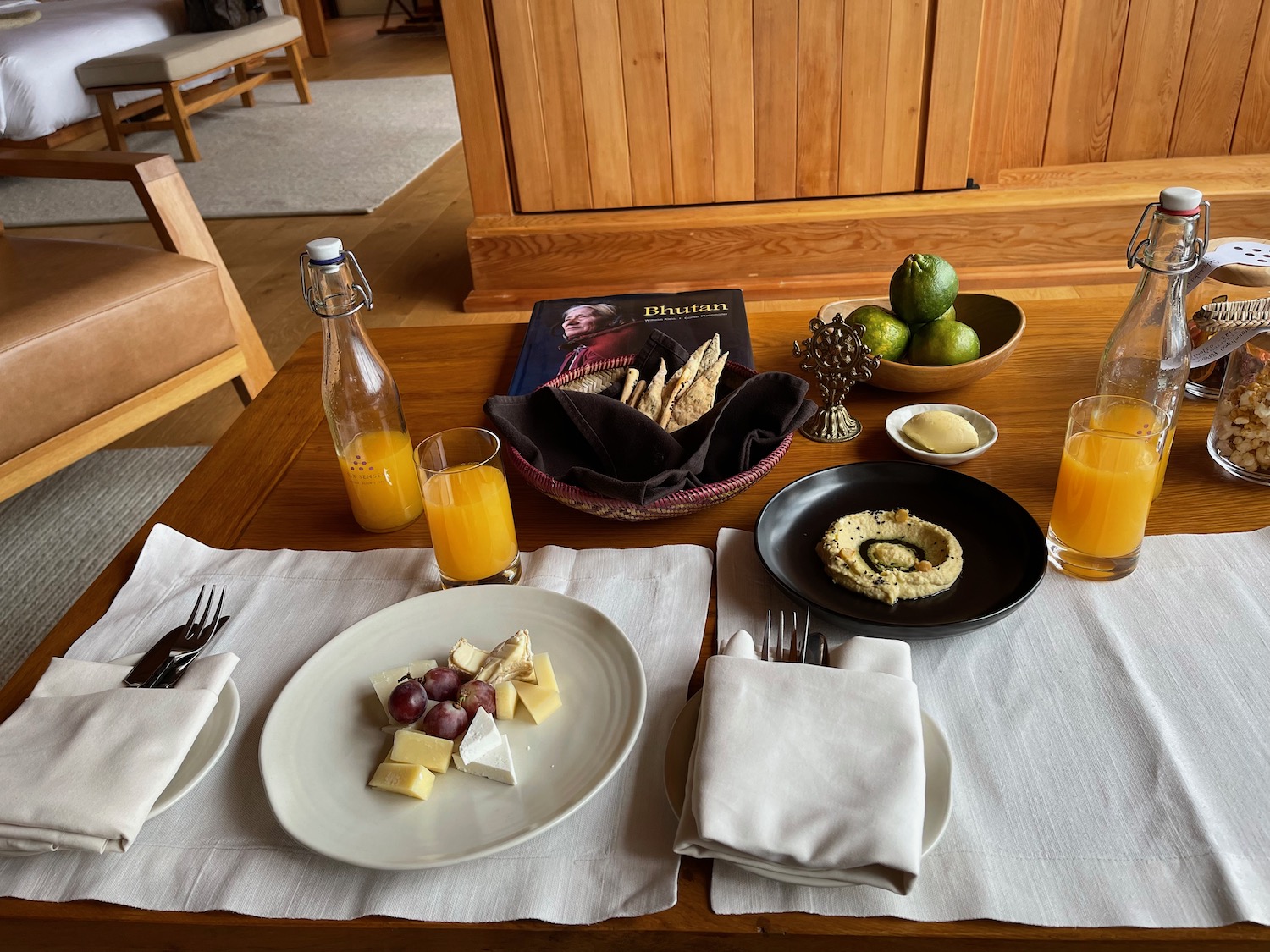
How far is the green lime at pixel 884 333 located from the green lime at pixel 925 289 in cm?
2

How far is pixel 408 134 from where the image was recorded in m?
4.89

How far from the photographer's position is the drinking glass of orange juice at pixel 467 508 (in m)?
0.83

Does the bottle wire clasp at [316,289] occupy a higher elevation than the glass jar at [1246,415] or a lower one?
higher

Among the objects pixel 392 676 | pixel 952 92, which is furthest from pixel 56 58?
pixel 392 676

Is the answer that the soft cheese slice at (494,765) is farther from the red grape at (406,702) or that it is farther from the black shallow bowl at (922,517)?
the black shallow bowl at (922,517)

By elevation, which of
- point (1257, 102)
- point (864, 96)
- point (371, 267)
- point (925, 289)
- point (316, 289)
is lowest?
point (371, 267)

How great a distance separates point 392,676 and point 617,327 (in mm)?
783

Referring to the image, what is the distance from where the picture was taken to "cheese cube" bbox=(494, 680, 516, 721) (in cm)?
71

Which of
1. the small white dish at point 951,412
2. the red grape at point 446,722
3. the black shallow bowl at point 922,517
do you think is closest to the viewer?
the red grape at point 446,722

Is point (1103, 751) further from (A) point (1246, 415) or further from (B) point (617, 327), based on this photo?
(B) point (617, 327)

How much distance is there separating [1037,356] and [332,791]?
102 centimetres

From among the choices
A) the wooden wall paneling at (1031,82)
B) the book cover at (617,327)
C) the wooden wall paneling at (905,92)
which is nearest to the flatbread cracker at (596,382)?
the book cover at (617,327)

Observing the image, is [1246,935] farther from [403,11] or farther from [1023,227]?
[403,11]

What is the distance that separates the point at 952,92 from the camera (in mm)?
2506
